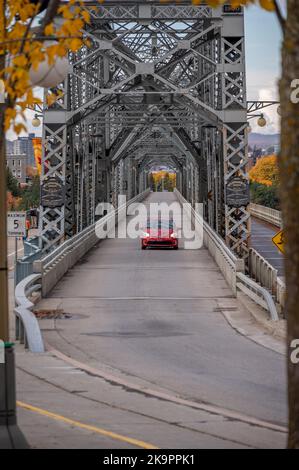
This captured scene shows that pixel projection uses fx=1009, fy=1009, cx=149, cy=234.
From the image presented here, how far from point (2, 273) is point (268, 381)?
21.2 feet

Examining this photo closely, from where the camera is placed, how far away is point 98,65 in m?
56.2

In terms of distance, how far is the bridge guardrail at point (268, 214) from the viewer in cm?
8141

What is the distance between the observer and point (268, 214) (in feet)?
294

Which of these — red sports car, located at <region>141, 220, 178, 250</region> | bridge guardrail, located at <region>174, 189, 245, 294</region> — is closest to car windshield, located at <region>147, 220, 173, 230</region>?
red sports car, located at <region>141, 220, 178, 250</region>

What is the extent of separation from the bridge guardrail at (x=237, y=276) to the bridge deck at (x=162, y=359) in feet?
1.47

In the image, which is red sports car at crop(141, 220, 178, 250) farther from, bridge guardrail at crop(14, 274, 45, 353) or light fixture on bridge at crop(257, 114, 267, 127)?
bridge guardrail at crop(14, 274, 45, 353)

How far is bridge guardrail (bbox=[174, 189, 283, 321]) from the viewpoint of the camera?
890 inches

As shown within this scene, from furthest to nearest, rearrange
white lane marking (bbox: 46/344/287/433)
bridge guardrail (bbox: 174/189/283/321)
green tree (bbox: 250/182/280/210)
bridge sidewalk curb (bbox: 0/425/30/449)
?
green tree (bbox: 250/182/280/210), bridge guardrail (bbox: 174/189/283/321), white lane marking (bbox: 46/344/287/433), bridge sidewalk curb (bbox: 0/425/30/449)

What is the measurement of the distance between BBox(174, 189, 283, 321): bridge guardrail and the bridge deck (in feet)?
1.47

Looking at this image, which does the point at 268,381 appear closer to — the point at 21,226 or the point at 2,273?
the point at 2,273

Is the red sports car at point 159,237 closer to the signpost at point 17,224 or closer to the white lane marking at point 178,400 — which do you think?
the signpost at point 17,224

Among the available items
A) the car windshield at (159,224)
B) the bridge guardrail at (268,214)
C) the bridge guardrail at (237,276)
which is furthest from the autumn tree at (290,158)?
the bridge guardrail at (268,214)

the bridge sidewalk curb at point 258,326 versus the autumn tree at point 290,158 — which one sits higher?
the autumn tree at point 290,158
